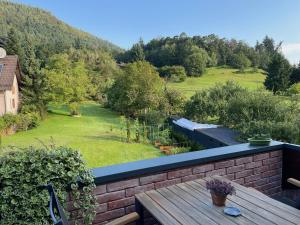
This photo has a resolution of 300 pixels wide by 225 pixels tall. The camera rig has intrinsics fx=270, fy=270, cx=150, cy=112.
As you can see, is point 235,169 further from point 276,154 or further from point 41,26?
point 41,26

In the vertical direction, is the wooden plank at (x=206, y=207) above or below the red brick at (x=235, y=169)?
above

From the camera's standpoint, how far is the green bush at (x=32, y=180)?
1.64 meters

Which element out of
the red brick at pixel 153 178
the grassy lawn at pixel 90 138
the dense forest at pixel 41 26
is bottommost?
the grassy lawn at pixel 90 138

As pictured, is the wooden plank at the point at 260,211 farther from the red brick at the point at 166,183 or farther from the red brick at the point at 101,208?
the red brick at the point at 101,208

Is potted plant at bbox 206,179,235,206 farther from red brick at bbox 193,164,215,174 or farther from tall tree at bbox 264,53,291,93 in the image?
tall tree at bbox 264,53,291,93

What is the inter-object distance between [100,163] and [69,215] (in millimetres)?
6924

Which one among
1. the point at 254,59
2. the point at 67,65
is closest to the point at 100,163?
the point at 67,65

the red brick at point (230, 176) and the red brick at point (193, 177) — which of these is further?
the red brick at point (230, 176)

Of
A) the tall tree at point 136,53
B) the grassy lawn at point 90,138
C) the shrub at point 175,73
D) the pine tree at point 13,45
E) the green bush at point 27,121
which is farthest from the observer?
the tall tree at point 136,53

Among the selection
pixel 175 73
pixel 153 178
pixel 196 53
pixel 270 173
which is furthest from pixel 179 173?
pixel 196 53

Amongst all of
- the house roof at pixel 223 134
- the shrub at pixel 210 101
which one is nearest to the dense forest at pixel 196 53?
the shrub at pixel 210 101

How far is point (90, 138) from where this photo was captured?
12.4 meters

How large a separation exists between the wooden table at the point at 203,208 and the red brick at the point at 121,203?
162 millimetres

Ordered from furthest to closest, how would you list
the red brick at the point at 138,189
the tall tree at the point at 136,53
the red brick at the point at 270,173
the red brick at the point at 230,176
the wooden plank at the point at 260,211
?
the tall tree at the point at 136,53 < the red brick at the point at 270,173 < the red brick at the point at 230,176 < the red brick at the point at 138,189 < the wooden plank at the point at 260,211
